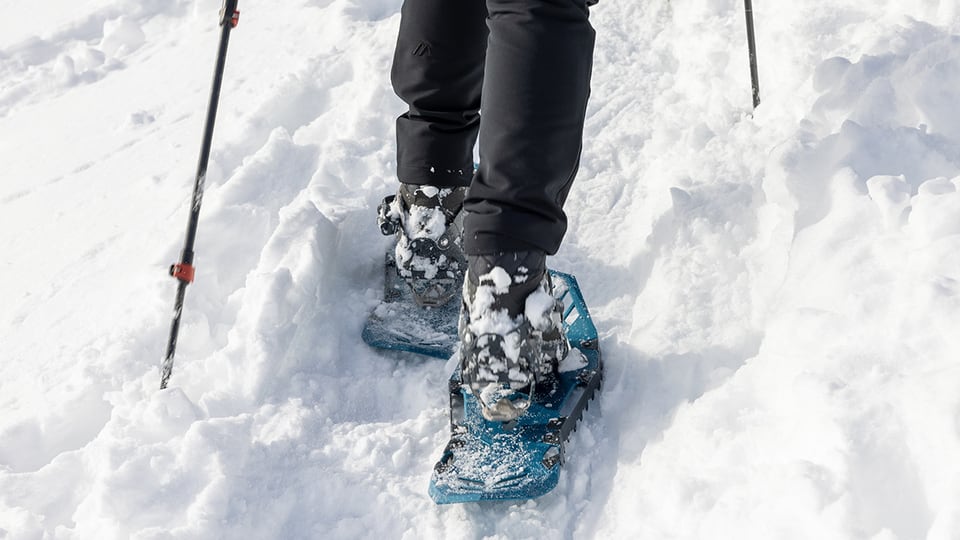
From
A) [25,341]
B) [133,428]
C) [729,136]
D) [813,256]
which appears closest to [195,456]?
[133,428]

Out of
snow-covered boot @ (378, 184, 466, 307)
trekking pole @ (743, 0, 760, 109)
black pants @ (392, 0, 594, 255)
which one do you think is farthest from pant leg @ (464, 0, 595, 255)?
trekking pole @ (743, 0, 760, 109)

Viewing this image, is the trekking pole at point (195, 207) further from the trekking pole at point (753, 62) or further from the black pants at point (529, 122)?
the trekking pole at point (753, 62)

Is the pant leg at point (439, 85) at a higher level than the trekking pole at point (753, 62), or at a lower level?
higher

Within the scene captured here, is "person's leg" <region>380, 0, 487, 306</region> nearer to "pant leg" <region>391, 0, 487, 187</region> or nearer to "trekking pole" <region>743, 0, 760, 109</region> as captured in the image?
"pant leg" <region>391, 0, 487, 187</region>

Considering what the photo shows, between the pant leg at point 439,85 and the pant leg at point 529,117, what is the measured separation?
0.41 meters

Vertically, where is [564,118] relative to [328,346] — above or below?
above

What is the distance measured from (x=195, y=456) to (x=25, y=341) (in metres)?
0.95

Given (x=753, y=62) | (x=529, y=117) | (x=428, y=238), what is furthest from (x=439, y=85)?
(x=753, y=62)

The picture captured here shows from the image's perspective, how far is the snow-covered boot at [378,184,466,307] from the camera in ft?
7.93

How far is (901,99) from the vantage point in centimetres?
247

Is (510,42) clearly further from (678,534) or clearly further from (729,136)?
(729,136)

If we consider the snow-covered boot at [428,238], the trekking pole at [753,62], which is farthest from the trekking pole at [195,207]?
the trekking pole at [753,62]

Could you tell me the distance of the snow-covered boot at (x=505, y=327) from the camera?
193 centimetres

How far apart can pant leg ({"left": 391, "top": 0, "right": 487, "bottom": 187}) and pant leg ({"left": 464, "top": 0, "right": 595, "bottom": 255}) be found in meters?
0.41
